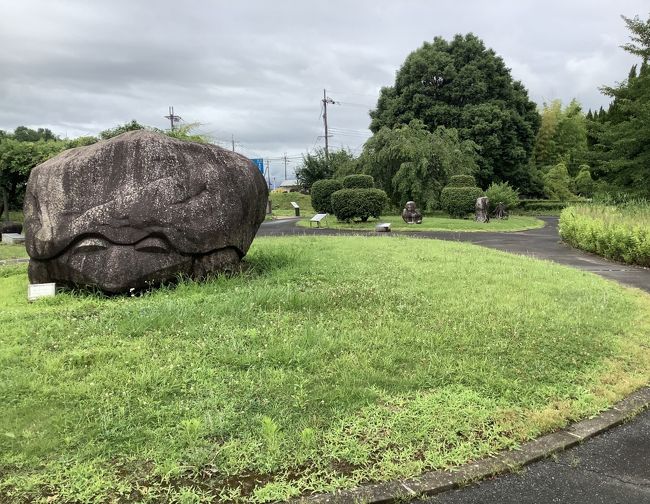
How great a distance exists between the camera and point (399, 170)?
23547mm

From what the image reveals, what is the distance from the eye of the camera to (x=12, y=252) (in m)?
12.7

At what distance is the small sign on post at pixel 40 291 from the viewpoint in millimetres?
5746

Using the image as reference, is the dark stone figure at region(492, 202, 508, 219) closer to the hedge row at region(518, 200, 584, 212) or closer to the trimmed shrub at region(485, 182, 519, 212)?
the trimmed shrub at region(485, 182, 519, 212)

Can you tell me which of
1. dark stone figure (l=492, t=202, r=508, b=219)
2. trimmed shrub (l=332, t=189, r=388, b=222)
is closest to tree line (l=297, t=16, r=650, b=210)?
Result: dark stone figure (l=492, t=202, r=508, b=219)

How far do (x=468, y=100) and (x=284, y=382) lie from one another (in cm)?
3029

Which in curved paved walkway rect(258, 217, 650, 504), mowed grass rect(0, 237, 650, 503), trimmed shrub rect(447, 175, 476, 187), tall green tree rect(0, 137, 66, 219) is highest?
tall green tree rect(0, 137, 66, 219)

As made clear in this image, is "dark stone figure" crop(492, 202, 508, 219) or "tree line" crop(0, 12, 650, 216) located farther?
"dark stone figure" crop(492, 202, 508, 219)

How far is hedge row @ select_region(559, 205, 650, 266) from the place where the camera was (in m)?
9.51

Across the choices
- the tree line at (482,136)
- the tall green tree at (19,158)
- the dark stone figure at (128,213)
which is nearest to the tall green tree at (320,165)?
the tree line at (482,136)

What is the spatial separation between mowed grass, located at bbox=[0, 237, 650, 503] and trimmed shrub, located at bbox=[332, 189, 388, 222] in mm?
13787

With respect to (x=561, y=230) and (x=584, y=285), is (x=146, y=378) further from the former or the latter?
(x=561, y=230)

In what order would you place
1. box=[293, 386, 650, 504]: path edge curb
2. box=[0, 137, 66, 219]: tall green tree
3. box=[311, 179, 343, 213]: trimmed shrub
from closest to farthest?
box=[293, 386, 650, 504]: path edge curb
box=[0, 137, 66, 219]: tall green tree
box=[311, 179, 343, 213]: trimmed shrub

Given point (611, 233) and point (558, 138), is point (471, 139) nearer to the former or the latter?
point (558, 138)

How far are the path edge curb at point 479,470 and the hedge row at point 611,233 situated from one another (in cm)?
732
